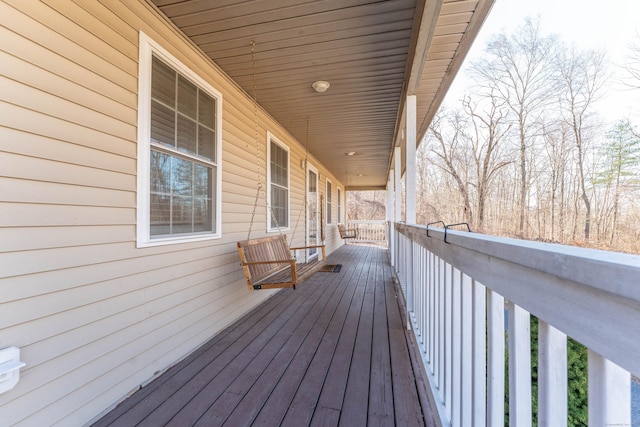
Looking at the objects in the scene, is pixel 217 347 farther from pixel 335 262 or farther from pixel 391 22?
pixel 335 262

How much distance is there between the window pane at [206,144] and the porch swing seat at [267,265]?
903mm

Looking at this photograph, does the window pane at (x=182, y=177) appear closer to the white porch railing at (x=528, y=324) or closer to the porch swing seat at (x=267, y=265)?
the porch swing seat at (x=267, y=265)

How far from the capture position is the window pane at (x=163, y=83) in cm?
212

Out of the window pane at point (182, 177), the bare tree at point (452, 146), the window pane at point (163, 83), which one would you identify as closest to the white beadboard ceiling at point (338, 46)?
the window pane at point (163, 83)

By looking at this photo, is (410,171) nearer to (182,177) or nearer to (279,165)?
(182,177)

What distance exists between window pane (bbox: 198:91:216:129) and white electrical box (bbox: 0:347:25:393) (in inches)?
78.8

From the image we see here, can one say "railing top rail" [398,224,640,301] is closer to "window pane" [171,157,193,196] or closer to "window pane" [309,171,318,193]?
"window pane" [171,157,193,196]

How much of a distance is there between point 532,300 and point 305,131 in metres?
4.62

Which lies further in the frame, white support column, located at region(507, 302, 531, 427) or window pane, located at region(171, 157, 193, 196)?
window pane, located at region(171, 157, 193, 196)

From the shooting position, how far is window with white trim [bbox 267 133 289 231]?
416 cm

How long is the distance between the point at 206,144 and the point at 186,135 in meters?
0.27

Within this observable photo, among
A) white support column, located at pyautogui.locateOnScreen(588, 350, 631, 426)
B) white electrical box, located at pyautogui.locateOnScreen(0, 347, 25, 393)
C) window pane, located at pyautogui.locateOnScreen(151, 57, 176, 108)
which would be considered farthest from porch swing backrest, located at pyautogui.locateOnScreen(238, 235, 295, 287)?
white support column, located at pyautogui.locateOnScreen(588, 350, 631, 426)

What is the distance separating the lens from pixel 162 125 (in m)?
2.17

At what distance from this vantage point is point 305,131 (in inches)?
193
